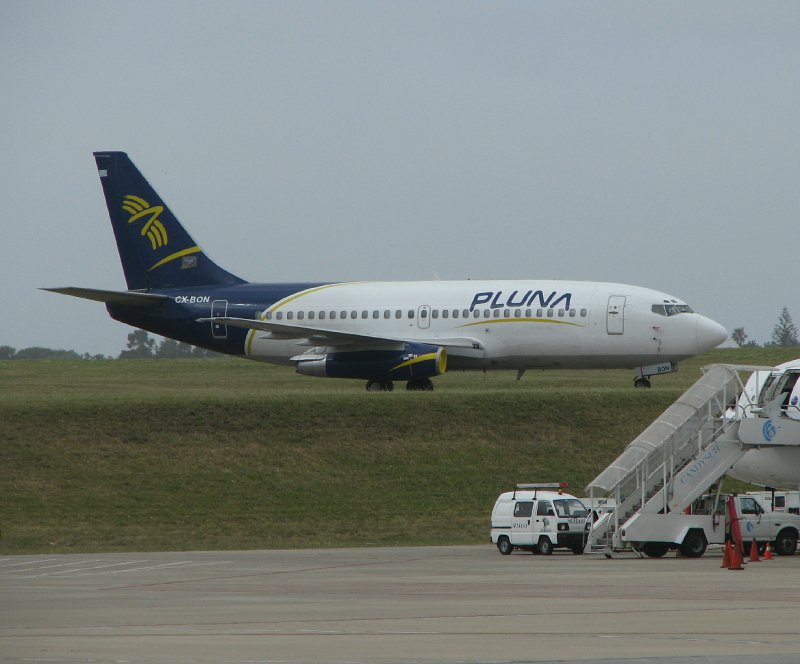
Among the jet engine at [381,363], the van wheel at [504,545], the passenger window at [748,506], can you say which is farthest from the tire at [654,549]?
the jet engine at [381,363]

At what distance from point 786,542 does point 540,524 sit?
560cm

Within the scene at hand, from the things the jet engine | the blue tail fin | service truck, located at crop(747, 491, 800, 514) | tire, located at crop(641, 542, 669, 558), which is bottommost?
tire, located at crop(641, 542, 669, 558)

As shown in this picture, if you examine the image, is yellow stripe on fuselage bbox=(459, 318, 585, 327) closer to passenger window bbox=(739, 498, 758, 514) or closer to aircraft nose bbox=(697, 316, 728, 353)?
aircraft nose bbox=(697, 316, 728, 353)

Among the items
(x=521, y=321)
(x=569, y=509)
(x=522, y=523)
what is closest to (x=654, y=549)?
(x=569, y=509)

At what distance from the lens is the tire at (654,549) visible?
31077 millimetres

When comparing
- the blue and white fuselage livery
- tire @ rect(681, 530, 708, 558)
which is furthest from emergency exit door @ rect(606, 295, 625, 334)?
tire @ rect(681, 530, 708, 558)

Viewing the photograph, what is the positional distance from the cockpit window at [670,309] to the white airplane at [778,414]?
1472cm

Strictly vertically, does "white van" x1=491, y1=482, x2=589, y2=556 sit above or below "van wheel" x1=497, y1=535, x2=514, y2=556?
above

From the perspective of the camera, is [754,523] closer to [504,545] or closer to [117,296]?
[504,545]

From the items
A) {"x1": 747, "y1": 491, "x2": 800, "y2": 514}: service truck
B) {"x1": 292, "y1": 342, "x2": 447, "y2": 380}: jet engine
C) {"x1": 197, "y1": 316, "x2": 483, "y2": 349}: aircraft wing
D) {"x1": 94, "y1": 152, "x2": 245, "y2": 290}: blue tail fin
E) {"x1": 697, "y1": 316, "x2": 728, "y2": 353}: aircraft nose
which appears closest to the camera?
{"x1": 747, "y1": 491, "x2": 800, "y2": 514}: service truck

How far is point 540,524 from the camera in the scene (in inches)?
1275

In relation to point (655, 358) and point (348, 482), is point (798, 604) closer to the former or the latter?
point (348, 482)

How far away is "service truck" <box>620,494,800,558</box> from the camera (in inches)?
1203

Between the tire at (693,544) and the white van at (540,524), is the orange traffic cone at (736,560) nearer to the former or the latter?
the tire at (693,544)
